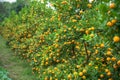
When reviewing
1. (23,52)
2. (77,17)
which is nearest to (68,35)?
(77,17)

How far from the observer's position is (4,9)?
1716 inches

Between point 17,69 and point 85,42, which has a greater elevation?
point 85,42

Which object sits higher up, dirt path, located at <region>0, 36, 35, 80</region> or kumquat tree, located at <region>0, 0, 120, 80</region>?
→ kumquat tree, located at <region>0, 0, 120, 80</region>

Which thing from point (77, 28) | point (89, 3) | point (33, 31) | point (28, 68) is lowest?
point (28, 68)

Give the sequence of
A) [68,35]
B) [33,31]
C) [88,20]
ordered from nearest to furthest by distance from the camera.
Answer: [88,20]
[68,35]
[33,31]

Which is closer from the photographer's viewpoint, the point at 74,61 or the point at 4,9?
the point at 74,61

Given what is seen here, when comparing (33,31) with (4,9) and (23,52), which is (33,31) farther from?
(4,9)

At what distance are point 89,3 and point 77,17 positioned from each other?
18.6 inches

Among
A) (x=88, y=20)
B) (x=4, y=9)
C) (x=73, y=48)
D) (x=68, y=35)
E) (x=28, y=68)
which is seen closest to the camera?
(x=88, y=20)

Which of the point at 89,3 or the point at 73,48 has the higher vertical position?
the point at 89,3

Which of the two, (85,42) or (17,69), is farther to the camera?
(17,69)

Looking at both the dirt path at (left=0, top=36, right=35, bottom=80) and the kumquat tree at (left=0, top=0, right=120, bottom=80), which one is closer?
the kumquat tree at (left=0, top=0, right=120, bottom=80)

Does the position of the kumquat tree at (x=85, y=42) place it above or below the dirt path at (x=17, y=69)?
above

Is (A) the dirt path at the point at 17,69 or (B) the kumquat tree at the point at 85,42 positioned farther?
(A) the dirt path at the point at 17,69
